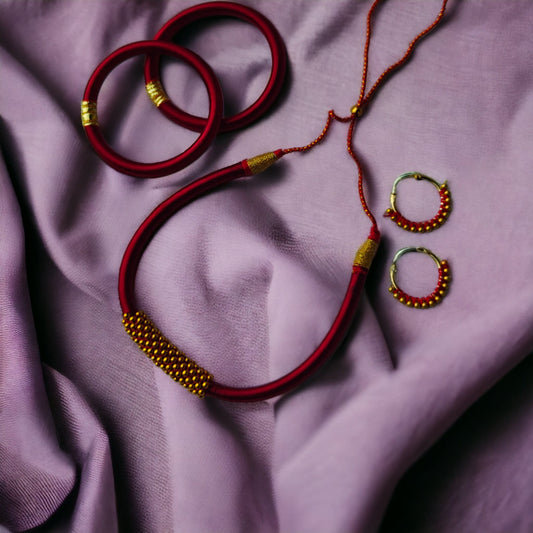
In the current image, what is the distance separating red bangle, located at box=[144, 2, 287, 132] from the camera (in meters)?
0.97

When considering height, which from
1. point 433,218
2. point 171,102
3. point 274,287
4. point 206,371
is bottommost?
point 206,371

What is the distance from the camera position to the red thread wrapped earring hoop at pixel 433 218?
3.03 ft

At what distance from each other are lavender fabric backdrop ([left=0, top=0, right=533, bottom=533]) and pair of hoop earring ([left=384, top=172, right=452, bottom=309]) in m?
0.01

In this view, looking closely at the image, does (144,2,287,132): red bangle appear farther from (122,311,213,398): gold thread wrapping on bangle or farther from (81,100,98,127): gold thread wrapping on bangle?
(122,311,213,398): gold thread wrapping on bangle

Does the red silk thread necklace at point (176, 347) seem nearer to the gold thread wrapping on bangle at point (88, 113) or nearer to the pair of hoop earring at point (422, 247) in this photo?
the pair of hoop earring at point (422, 247)

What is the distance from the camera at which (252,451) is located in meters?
0.91

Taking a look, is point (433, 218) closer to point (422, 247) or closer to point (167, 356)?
point (422, 247)

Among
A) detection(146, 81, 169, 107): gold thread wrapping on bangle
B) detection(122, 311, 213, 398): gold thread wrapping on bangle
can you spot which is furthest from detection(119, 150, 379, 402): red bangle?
detection(146, 81, 169, 107): gold thread wrapping on bangle

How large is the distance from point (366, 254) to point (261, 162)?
204 millimetres

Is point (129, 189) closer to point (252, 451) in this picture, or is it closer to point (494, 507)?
point (252, 451)

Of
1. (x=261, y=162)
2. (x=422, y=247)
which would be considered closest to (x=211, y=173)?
(x=261, y=162)

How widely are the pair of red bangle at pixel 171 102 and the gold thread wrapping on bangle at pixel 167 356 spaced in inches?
9.1

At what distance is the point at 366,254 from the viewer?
0.88 metres

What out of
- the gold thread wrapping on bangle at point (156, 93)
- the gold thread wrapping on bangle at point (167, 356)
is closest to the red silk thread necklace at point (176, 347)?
the gold thread wrapping on bangle at point (167, 356)
